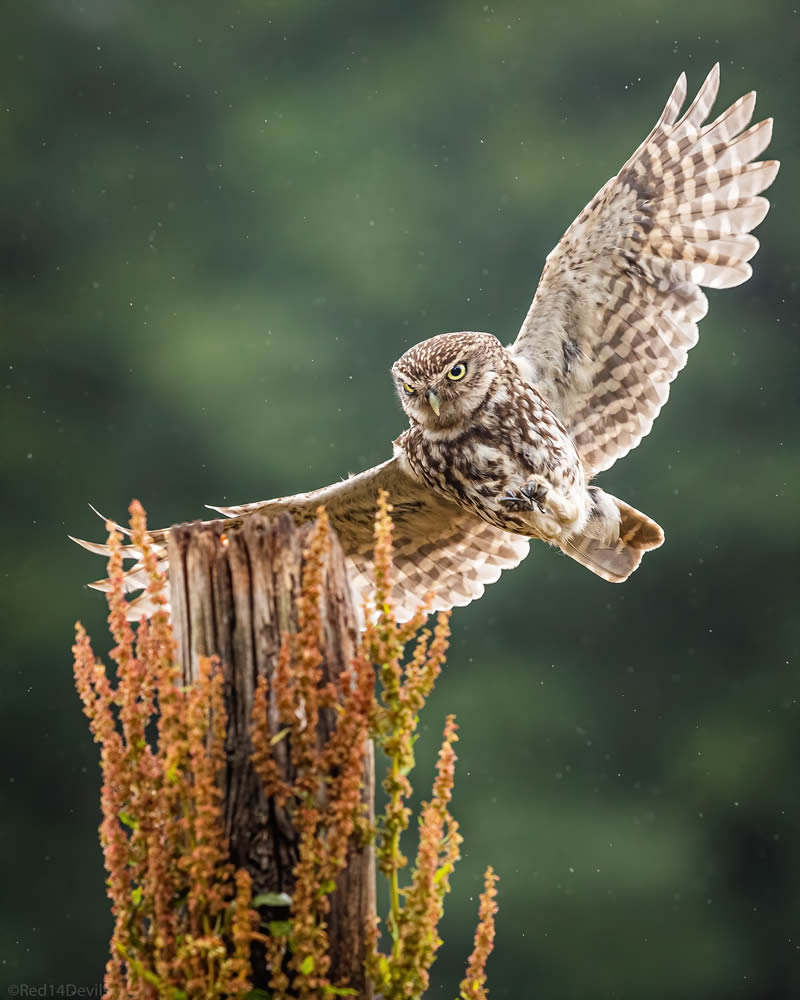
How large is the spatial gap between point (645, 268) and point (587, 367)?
346 millimetres

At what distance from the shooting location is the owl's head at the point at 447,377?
3.38 meters

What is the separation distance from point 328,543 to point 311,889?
1.69ft

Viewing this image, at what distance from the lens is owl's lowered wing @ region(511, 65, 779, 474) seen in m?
3.49

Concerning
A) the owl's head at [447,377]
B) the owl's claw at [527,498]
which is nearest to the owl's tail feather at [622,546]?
the owl's claw at [527,498]

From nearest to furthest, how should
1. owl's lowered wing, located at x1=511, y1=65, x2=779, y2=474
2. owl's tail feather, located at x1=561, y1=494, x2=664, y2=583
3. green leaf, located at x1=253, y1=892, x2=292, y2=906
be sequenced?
green leaf, located at x1=253, y1=892, x2=292, y2=906 < owl's lowered wing, located at x1=511, y1=65, x2=779, y2=474 < owl's tail feather, located at x1=561, y1=494, x2=664, y2=583

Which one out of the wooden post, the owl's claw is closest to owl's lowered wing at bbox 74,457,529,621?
the owl's claw

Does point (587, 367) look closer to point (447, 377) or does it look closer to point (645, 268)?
point (645, 268)

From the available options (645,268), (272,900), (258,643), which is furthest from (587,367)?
(272,900)

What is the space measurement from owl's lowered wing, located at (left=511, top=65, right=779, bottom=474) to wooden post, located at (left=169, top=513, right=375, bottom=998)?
1812mm

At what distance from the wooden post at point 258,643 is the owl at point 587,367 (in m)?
1.22

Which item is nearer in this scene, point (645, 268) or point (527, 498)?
point (527, 498)

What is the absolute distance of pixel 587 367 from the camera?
3766 mm

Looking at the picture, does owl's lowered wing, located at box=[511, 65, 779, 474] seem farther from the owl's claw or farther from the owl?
the owl's claw

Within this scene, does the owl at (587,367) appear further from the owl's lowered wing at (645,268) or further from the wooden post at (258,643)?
the wooden post at (258,643)
